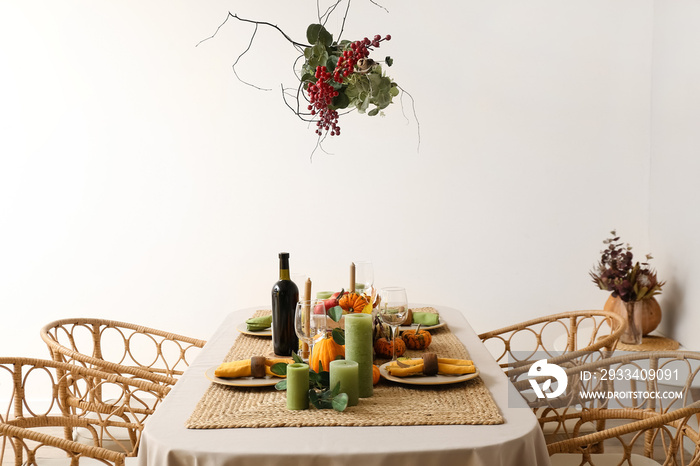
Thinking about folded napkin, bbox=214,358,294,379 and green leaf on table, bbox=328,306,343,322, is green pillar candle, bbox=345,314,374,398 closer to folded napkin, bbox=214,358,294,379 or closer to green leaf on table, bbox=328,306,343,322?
green leaf on table, bbox=328,306,343,322

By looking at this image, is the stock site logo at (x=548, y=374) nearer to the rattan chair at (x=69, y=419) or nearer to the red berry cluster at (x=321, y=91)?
the red berry cluster at (x=321, y=91)

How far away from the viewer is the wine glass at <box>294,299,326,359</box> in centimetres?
173

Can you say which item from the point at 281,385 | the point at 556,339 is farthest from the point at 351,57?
the point at 556,339

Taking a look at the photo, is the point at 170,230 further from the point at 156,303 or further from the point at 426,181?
the point at 426,181

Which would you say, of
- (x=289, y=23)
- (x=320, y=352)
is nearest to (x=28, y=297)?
(x=289, y=23)

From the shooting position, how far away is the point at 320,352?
1784mm

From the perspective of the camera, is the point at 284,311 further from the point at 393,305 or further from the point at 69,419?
the point at 69,419

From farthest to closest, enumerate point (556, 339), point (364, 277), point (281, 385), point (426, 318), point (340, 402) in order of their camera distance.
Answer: point (556, 339) → point (426, 318) → point (364, 277) → point (281, 385) → point (340, 402)

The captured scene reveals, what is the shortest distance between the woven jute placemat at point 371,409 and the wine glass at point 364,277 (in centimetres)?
56

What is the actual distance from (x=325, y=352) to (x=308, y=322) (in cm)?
9

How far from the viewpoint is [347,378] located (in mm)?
1607

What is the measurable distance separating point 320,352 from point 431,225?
2019mm

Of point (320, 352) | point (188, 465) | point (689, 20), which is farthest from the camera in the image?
point (689, 20)

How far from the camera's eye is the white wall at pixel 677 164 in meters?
3.13
